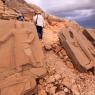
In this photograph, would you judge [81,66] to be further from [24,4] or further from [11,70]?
[24,4]

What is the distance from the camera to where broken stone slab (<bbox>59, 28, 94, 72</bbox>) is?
30.1ft

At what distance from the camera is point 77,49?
964cm

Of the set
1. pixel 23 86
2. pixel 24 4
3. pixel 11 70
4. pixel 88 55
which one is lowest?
pixel 23 86

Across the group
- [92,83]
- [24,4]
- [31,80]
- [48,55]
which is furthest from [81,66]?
[24,4]

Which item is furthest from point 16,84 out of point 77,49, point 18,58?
point 77,49

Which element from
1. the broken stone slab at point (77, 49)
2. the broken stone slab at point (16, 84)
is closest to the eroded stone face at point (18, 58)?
the broken stone slab at point (16, 84)

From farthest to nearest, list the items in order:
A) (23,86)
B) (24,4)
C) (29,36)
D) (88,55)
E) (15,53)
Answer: (24,4) < (88,55) < (29,36) < (15,53) < (23,86)

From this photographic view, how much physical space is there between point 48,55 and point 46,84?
1589 mm

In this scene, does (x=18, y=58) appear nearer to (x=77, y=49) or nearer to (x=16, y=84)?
(x=16, y=84)

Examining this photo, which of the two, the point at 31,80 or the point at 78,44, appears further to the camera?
the point at 78,44

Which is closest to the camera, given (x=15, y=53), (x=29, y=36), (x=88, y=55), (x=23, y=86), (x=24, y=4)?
(x=23, y=86)

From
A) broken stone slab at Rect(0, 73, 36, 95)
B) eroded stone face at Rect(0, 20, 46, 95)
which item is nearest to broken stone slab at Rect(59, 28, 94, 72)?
eroded stone face at Rect(0, 20, 46, 95)

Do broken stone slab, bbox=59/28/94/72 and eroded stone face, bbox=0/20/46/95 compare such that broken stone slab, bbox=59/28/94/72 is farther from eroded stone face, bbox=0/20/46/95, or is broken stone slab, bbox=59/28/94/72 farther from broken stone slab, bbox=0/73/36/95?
broken stone slab, bbox=0/73/36/95

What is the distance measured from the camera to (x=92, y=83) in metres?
8.79
